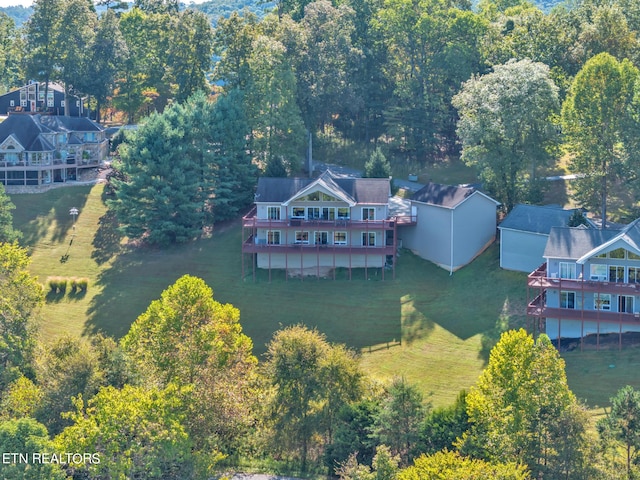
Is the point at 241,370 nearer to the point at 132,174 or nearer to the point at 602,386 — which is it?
the point at 602,386

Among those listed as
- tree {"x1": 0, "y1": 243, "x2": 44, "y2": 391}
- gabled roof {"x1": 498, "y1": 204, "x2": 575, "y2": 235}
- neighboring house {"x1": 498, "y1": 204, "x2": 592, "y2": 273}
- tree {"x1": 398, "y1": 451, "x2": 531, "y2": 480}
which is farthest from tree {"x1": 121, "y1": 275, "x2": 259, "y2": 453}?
Result: gabled roof {"x1": 498, "y1": 204, "x2": 575, "y2": 235}

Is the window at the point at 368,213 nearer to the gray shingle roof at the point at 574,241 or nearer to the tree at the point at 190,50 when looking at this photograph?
the gray shingle roof at the point at 574,241

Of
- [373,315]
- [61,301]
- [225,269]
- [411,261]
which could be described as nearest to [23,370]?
[61,301]

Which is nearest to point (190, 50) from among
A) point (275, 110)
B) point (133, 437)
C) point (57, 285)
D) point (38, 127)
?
point (275, 110)

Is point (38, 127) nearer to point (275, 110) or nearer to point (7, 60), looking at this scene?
point (275, 110)

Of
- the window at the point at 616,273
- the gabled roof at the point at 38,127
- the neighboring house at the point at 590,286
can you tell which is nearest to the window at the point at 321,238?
the neighboring house at the point at 590,286

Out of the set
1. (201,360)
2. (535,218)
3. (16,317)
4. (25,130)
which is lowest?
(201,360)
